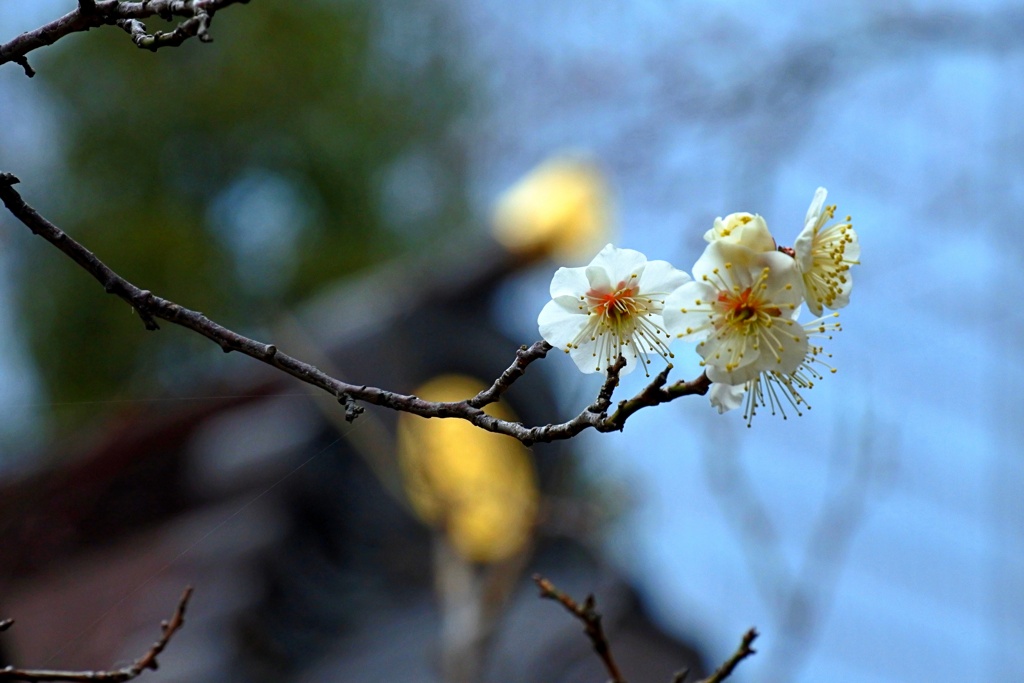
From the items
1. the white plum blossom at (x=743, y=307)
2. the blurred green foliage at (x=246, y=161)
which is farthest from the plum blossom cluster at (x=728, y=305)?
the blurred green foliage at (x=246, y=161)

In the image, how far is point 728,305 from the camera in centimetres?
44

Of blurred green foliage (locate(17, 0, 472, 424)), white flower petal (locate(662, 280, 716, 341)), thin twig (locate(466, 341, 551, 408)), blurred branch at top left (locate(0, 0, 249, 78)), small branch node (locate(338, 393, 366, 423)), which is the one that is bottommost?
small branch node (locate(338, 393, 366, 423))

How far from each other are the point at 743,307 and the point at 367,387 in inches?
7.0

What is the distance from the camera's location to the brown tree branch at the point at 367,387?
407mm

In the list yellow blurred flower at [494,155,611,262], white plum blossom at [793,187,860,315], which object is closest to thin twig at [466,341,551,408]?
white plum blossom at [793,187,860,315]

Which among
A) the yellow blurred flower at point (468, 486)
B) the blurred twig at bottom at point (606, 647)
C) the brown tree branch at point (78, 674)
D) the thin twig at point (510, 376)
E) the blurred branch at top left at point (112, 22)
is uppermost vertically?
the yellow blurred flower at point (468, 486)

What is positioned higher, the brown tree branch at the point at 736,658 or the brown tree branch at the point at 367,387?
the brown tree branch at the point at 367,387

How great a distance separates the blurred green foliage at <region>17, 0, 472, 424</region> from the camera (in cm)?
344

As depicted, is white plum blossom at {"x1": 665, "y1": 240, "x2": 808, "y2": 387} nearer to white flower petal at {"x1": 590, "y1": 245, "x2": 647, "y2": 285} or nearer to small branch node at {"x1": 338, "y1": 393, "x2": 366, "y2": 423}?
white flower petal at {"x1": 590, "y1": 245, "x2": 647, "y2": 285}

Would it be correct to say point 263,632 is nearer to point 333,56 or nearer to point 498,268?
point 498,268

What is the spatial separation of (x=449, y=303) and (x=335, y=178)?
1887 mm

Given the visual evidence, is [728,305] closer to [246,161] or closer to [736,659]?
[736,659]

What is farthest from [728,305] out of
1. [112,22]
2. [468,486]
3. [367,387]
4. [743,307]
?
[468,486]

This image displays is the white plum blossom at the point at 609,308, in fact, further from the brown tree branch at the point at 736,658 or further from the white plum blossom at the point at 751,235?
the brown tree branch at the point at 736,658
